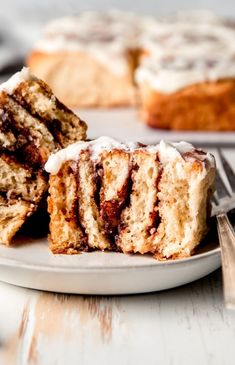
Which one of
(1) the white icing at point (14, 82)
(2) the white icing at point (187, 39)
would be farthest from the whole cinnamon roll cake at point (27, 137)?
(2) the white icing at point (187, 39)

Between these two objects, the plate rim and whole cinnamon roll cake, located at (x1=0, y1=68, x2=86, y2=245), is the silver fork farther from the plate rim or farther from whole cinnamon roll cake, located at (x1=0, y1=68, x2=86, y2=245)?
whole cinnamon roll cake, located at (x1=0, y1=68, x2=86, y2=245)

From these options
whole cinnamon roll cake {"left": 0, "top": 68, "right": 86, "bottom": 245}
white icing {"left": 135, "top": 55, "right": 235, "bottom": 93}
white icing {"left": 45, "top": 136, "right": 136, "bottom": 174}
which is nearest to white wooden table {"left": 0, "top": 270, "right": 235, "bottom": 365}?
whole cinnamon roll cake {"left": 0, "top": 68, "right": 86, "bottom": 245}

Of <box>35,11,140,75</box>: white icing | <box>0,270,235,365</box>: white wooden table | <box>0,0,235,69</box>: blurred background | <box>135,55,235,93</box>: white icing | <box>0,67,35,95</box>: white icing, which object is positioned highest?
<box>0,67,35,95</box>: white icing

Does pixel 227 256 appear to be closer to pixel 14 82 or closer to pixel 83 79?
pixel 14 82

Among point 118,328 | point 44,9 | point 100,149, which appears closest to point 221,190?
point 100,149

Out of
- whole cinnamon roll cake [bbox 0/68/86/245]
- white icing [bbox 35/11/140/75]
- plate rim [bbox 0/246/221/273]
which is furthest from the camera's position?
white icing [bbox 35/11/140/75]
